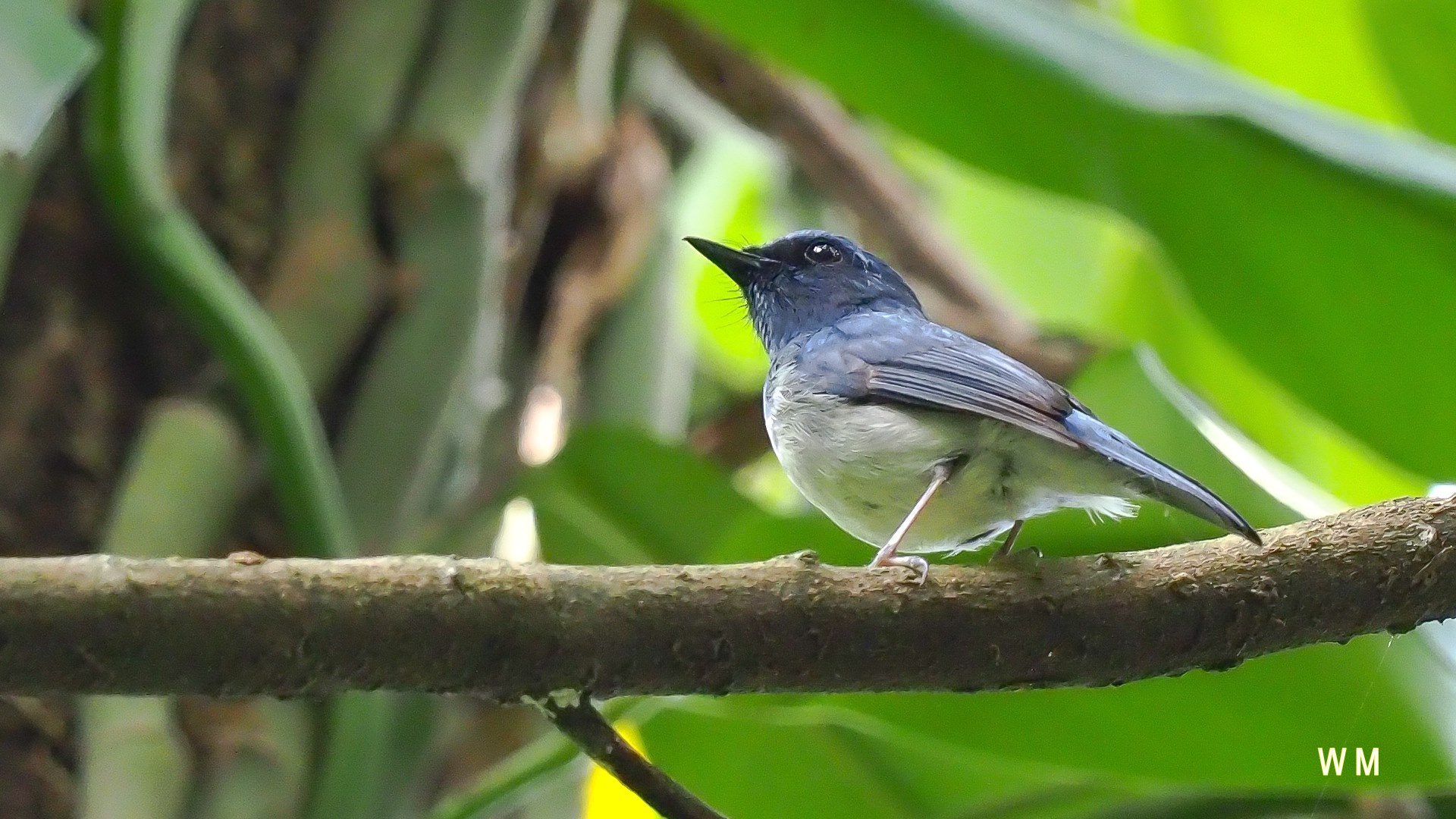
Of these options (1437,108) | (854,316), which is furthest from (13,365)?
(1437,108)

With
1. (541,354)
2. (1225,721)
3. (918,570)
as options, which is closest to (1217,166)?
(1225,721)

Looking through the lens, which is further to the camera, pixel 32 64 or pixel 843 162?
pixel 843 162

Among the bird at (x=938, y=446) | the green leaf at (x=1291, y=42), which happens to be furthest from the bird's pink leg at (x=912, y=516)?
the green leaf at (x=1291, y=42)

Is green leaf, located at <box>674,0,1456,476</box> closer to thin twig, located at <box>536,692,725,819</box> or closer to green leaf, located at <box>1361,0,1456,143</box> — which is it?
green leaf, located at <box>1361,0,1456,143</box>

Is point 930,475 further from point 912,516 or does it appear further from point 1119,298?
point 1119,298

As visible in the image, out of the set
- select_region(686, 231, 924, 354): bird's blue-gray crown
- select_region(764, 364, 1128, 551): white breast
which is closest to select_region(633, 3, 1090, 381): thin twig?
select_region(686, 231, 924, 354): bird's blue-gray crown

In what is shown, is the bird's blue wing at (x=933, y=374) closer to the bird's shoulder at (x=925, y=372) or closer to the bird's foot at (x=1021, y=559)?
the bird's shoulder at (x=925, y=372)

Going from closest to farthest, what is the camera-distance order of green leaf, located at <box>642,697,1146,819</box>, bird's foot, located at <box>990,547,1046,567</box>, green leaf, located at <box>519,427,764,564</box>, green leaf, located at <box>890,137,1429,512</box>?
bird's foot, located at <box>990,547,1046,567</box> < green leaf, located at <box>642,697,1146,819</box> < green leaf, located at <box>519,427,764,564</box> < green leaf, located at <box>890,137,1429,512</box>
